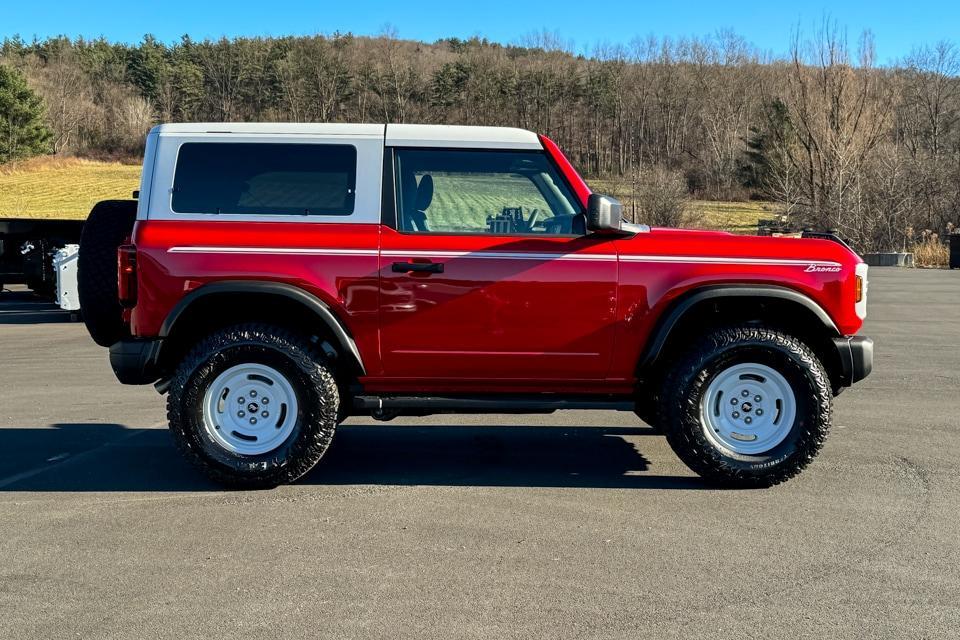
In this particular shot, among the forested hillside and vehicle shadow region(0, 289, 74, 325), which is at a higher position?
the forested hillside

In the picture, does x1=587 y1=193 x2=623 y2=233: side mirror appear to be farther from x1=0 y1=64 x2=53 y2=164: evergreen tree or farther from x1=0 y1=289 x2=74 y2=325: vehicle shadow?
x1=0 y1=64 x2=53 y2=164: evergreen tree

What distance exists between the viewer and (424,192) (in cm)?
516

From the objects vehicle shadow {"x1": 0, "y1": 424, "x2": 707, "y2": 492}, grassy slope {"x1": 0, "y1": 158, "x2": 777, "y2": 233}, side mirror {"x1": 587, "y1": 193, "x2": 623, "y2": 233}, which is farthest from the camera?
grassy slope {"x1": 0, "y1": 158, "x2": 777, "y2": 233}

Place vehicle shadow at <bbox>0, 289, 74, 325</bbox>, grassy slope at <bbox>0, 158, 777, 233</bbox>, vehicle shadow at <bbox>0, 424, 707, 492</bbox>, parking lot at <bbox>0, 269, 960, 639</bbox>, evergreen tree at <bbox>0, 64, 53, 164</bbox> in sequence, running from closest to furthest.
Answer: parking lot at <bbox>0, 269, 960, 639</bbox>
vehicle shadow at <bbox>0, 424, 707, 492</bbox>
vehicle shadow at <bbox>0, 289, 74, 325</bbox>
grassy slope at <bbox>0, 158, 777, 233</bbox>
evergreen tree at <bbox>0, 64, 53, 164</bbox>

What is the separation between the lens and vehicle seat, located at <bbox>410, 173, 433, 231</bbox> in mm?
5102

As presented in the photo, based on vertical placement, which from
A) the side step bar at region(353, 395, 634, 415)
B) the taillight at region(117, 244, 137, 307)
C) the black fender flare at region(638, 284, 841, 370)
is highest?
the taillight at region(117, 244, 137, 307)

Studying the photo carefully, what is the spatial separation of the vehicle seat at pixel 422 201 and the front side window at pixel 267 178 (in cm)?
38

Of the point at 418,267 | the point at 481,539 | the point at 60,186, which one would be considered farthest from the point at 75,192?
the point at 481,539

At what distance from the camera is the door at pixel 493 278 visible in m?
5.00

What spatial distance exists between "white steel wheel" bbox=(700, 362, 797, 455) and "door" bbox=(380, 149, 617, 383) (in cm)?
73

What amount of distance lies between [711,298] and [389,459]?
240 cm

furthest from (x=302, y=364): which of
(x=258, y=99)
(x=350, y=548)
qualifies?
(x=258, y=99)

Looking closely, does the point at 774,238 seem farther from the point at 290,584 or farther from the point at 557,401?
the point at 290,584

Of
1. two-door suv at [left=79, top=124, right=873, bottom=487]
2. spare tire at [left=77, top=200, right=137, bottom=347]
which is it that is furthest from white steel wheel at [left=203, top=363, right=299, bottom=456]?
spare tire at [left=77, top=200, right=137, bottom=347]
